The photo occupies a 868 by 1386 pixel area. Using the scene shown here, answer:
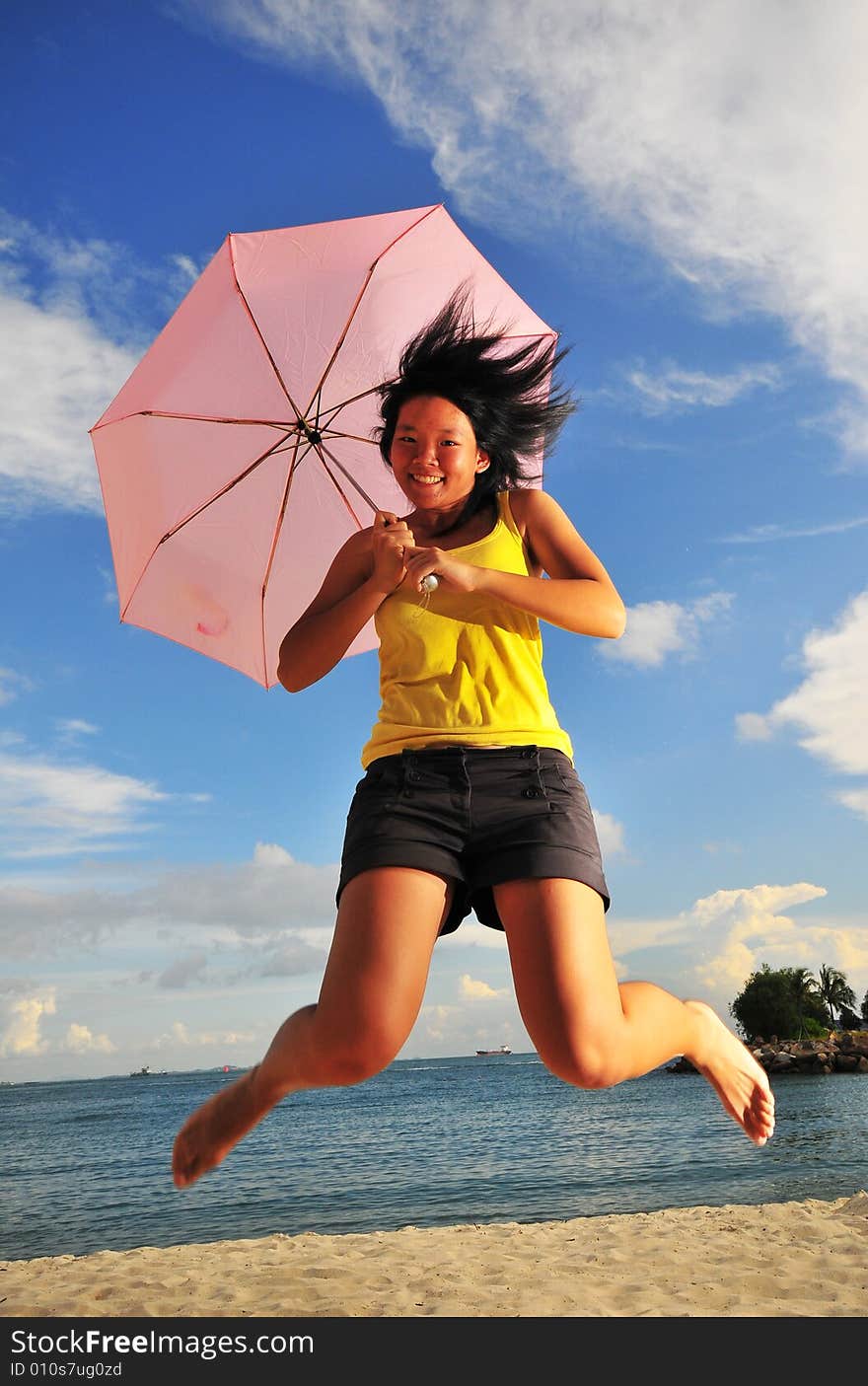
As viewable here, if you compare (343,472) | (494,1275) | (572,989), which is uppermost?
(343,472)

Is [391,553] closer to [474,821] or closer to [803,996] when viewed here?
[474,821]

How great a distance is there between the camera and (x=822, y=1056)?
6675cm

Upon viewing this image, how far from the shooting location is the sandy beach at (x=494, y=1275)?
9.32 m

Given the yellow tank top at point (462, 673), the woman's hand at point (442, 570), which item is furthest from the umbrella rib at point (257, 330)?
the woman's hand at point (442, 570)

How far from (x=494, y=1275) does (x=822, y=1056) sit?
63710 mm

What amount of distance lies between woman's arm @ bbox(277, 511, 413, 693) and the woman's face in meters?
0.24

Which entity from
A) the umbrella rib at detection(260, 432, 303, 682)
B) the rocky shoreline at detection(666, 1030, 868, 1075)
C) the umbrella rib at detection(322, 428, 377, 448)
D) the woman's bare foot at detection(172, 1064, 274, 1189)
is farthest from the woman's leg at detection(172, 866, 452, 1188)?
the rocky shoreline at detection(666, 1030, 868, 1075)

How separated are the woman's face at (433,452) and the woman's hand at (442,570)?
530 mm

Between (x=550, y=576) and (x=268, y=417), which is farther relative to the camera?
(x=268, y=417)

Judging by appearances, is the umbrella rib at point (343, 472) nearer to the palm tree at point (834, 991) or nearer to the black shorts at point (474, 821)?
the black shorts at point (474, 821)

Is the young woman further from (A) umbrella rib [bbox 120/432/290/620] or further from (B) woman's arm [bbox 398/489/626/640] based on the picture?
(A) umbrella rib [bbox 120/432/290/620]

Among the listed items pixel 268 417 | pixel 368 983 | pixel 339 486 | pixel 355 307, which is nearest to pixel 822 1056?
pixel 339 486

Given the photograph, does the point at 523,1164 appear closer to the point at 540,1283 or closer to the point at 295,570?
the point at 540,1283
